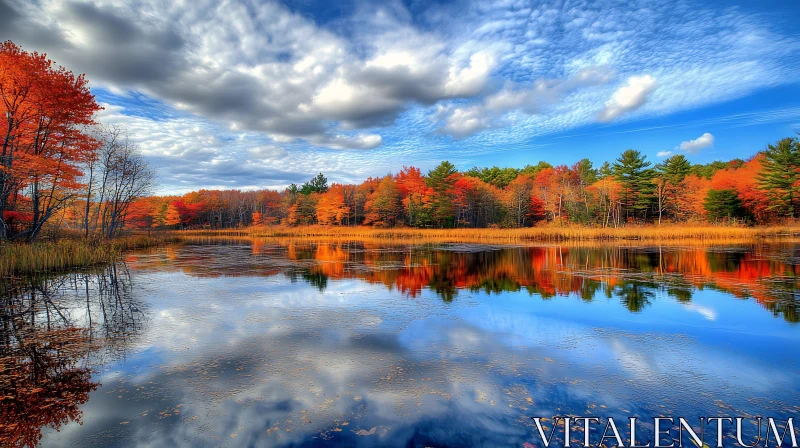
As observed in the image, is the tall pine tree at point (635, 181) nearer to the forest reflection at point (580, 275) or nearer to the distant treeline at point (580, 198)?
the distant treeline at point (580, 198)

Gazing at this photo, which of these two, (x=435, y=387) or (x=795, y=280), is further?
(x=795, y=280)

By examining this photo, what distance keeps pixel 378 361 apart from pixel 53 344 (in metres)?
4.85

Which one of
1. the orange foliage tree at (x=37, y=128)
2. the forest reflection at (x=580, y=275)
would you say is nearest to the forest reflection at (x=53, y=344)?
the forest reflection at (x=580, y=275)

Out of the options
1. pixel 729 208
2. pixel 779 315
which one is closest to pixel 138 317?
pixel 779 315

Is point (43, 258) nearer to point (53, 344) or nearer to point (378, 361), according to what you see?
point (53, 344)

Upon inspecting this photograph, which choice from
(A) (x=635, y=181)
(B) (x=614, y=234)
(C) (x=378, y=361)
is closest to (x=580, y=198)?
(A) (x=635, y=181)

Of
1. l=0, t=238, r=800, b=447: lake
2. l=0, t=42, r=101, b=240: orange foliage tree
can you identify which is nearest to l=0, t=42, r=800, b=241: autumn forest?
l=0, t=42, r=101, b=240: orange foliage tree

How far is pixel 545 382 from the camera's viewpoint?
4.30 m

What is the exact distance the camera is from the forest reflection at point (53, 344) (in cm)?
360

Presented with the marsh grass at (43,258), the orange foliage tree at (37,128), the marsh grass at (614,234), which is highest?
the orange foliage tree at (37,128)

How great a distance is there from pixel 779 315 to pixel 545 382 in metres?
6.27

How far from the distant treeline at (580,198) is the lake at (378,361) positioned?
38586 mm

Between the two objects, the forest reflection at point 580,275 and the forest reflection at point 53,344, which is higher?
the forest reflection at point 53,344

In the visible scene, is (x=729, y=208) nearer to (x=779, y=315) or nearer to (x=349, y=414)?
(x=779, y=315)
